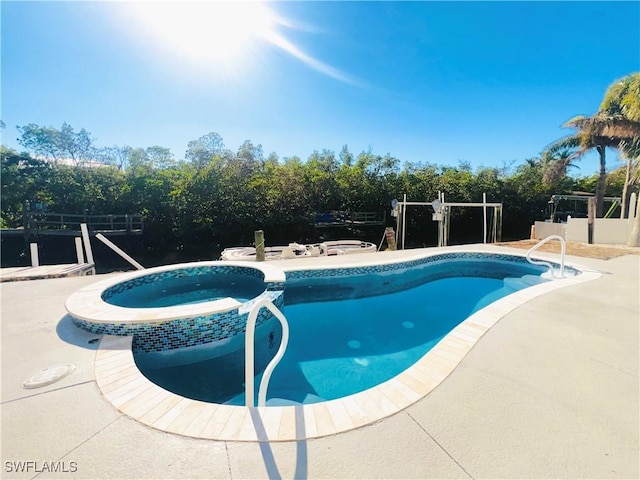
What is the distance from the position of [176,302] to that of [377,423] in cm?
516

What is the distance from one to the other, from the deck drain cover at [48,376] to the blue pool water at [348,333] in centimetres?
74

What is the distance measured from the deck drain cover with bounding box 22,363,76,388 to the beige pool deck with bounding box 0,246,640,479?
81mm

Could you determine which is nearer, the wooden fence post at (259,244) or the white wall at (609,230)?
the wooden fence post at (259,244)

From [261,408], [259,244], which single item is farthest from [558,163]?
[261,408]

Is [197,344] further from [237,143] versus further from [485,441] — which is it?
[237,143]

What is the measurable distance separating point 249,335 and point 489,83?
12.9m

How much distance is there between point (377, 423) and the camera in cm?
184

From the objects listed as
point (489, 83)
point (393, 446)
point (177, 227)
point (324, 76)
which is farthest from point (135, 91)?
point (489, 83)

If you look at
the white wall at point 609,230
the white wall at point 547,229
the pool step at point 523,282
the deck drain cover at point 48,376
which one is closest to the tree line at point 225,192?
the white wall at point 547,229

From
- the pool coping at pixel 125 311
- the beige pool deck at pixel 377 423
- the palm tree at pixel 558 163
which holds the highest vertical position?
the palm tree at pixel 558 163

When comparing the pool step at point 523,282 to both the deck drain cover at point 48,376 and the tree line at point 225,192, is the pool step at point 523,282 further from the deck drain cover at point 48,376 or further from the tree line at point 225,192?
the tree line at point 225,192

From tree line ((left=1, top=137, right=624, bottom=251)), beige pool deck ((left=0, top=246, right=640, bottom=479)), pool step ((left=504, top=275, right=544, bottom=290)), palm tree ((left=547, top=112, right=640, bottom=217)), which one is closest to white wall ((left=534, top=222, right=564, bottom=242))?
palm tree ((left=547, top=112, right=640, bottom=217))

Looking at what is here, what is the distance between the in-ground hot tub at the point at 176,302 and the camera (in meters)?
3.37

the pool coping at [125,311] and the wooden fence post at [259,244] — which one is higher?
the wooden fence post at [259,244]
